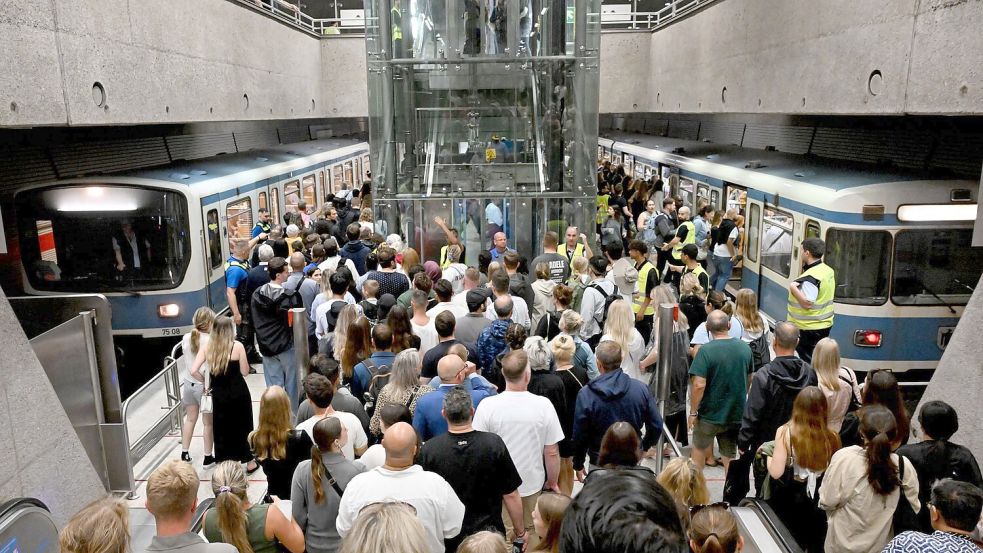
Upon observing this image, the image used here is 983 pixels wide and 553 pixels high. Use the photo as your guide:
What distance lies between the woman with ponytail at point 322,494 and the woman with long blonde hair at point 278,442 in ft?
1.29

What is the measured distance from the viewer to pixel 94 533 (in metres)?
3.16

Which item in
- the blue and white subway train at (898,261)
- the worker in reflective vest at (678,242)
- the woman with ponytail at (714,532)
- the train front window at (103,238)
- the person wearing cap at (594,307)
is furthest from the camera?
the worker in reflective vest at (678,242)

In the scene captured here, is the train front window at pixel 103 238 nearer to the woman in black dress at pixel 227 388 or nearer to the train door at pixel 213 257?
the train door at pixel 213 257

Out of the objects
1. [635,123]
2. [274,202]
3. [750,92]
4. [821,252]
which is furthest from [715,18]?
[635,123]

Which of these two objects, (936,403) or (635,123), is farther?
(635,123)

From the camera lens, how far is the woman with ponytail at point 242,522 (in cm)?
351

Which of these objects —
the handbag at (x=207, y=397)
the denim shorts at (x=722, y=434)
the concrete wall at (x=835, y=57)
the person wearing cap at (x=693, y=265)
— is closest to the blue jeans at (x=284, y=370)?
the handbag at (x=207, y=397)

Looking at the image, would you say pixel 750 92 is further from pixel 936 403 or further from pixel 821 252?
pixel 936 403

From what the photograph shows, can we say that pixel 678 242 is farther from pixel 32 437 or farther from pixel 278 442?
pixel 32 437

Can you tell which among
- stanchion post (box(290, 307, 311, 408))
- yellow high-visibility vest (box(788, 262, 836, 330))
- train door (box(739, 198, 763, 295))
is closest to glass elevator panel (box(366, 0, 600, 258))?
train door (box(739, 198, 763, 295))

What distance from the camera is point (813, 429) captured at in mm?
4289

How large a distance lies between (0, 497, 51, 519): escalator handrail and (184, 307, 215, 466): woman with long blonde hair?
6.04 ft

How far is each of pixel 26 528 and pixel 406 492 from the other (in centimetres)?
225

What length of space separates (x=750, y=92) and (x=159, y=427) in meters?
12.5
